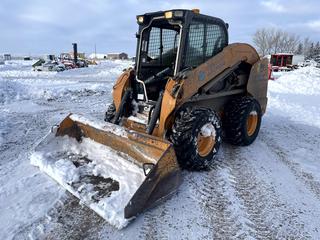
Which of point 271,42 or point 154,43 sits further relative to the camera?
point 271,42

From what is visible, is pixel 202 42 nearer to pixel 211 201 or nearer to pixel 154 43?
pixel 154 43

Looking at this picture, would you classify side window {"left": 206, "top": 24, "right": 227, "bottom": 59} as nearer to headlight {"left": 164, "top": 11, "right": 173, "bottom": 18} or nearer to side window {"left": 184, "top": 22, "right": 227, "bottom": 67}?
side window {"left": 184, "top": 22, "right": 227, "bottom": 67}

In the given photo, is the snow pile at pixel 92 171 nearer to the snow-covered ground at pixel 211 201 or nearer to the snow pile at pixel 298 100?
the snow-covered ground at pixel 211 201

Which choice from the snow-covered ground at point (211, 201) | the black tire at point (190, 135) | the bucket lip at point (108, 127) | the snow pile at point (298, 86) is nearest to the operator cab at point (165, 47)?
the black tire at point (190, 135)

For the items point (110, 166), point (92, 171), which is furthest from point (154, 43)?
point (92, 171)

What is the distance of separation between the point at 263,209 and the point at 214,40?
9.85 ft

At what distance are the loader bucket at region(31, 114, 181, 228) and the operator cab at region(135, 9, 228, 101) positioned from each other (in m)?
1.15

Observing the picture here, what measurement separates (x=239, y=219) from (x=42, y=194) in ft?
7.72

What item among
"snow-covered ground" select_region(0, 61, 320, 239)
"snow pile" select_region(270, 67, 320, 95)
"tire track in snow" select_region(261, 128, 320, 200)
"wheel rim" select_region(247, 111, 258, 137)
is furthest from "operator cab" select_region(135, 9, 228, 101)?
"snow pile" select_region(270, 67, 320, 95)

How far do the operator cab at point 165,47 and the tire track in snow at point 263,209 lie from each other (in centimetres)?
185

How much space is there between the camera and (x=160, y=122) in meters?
4.36

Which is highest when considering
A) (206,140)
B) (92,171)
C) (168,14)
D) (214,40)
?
(168,14)

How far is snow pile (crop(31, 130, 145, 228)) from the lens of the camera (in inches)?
129

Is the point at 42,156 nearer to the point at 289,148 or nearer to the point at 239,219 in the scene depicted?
the point at 239,219
